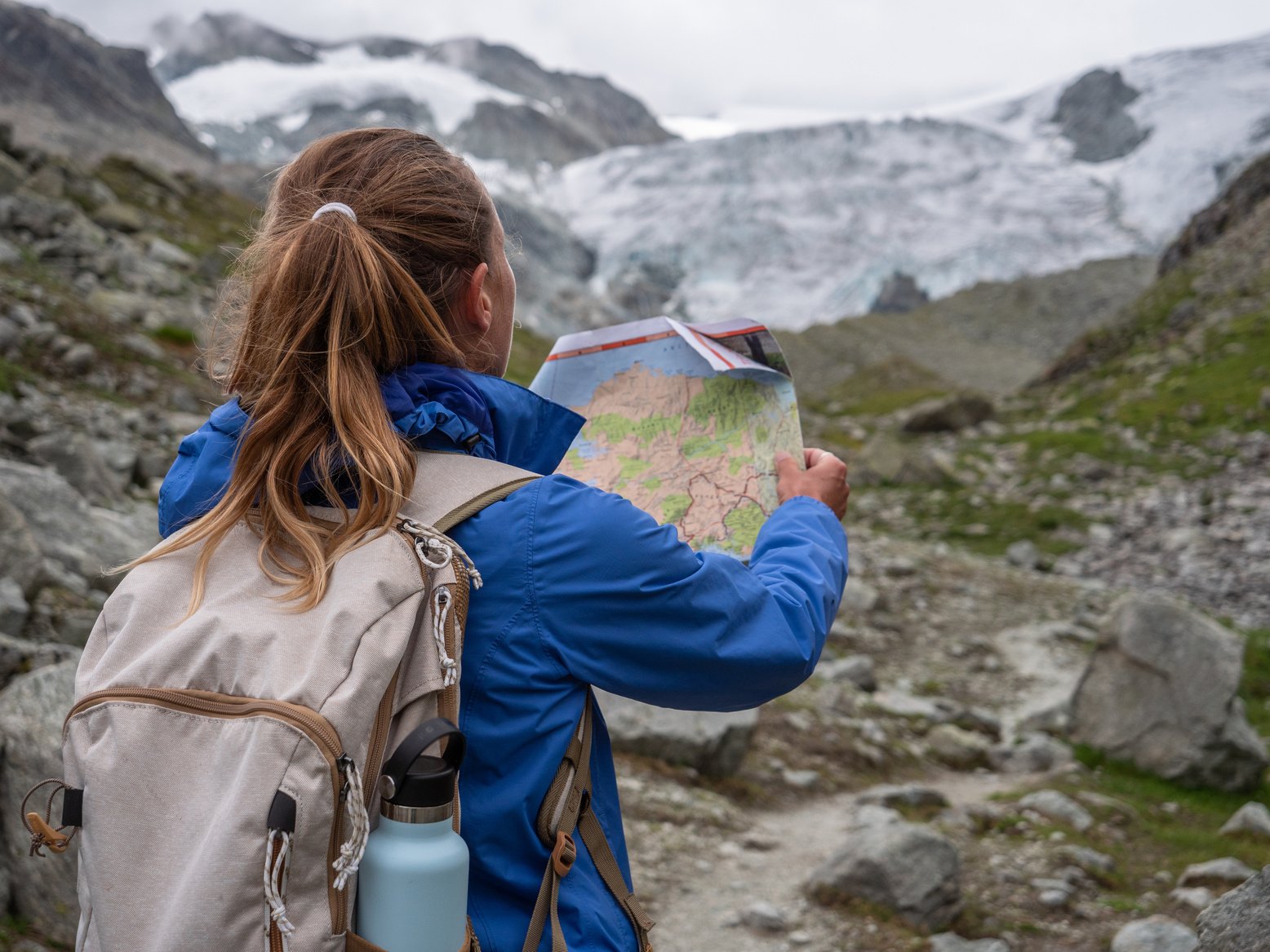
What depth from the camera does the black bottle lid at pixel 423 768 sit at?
1.21 meters

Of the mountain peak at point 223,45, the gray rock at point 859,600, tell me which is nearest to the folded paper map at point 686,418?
the gray rock at point 859,600

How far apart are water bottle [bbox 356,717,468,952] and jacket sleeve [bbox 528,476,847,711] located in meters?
0.24

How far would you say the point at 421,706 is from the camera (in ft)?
4.24

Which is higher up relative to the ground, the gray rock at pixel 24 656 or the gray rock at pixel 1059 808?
the gray rock at pixel 24 656

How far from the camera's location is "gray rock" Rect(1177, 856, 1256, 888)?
4434mm

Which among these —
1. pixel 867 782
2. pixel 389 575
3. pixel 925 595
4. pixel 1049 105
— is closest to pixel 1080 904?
pixel 867 782

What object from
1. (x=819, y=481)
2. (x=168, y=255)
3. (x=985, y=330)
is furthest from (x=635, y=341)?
(x=985, y=330)

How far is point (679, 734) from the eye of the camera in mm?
5504

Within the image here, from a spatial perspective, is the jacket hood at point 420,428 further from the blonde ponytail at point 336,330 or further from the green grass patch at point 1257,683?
the green grass patch at point 1257,683

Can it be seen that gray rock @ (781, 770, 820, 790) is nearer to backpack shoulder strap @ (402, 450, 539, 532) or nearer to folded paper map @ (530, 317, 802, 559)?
folded paper map @ (530, 317, 802, 559)

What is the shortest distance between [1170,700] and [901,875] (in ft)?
10.2

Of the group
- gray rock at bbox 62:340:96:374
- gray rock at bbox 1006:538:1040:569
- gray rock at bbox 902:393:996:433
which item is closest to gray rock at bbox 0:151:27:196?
gray rock at bbox 62:340:96:374

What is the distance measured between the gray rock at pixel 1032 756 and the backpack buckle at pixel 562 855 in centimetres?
585

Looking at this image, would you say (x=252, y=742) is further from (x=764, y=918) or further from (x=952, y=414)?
(x=952, y=414)
